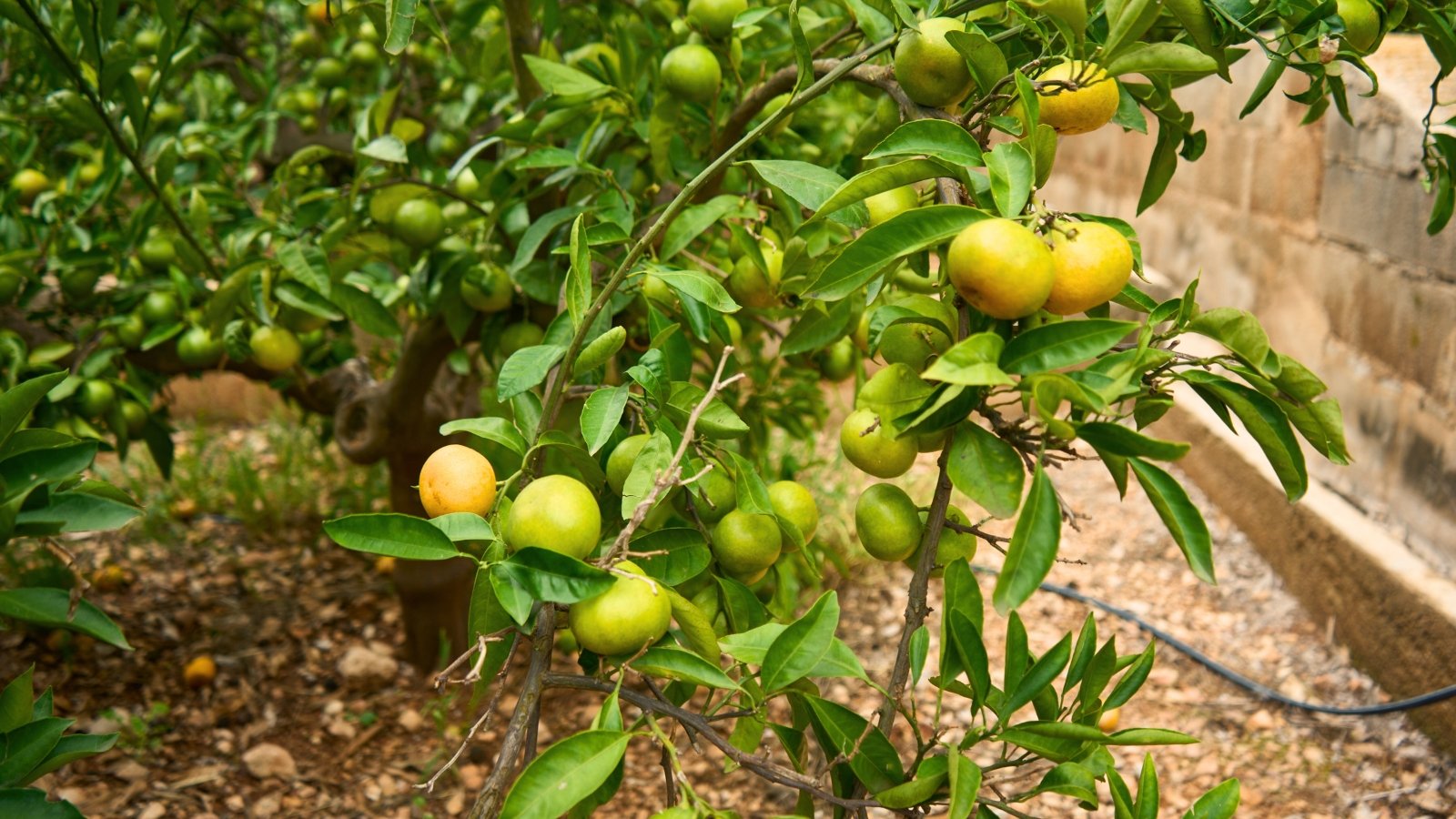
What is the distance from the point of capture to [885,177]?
0.86 m

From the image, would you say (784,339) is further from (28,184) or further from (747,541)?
(28,184)

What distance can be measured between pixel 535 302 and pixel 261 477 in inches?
90.7

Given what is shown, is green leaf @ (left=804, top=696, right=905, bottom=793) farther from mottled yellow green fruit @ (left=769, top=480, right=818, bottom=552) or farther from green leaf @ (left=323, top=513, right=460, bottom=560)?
green leaf @ (left=323, top=513, right=460, bottom=560)

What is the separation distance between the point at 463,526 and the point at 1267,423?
63cm

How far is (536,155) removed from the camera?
4.35ft

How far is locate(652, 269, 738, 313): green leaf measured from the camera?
976mm

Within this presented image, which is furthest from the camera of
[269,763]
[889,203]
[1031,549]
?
[269,763]

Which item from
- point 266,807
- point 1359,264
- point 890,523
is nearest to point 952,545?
point 890,523

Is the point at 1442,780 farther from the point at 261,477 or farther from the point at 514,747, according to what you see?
the point at 261,477

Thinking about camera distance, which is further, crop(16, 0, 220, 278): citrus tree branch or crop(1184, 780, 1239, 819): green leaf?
crop(16, 0, 220, 278): citrus tree branch

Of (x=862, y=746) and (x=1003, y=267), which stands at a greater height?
(x=1003, y=267)

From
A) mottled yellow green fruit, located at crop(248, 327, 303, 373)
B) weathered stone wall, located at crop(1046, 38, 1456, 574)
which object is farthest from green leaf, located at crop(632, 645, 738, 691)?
weathered stone wall, located at crop(1046, 38, 1456, 574)

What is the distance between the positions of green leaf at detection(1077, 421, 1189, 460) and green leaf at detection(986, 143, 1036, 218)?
0.55ft

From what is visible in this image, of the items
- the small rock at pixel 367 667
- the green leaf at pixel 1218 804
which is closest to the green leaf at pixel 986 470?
the green leaf at pixel 1218 804
